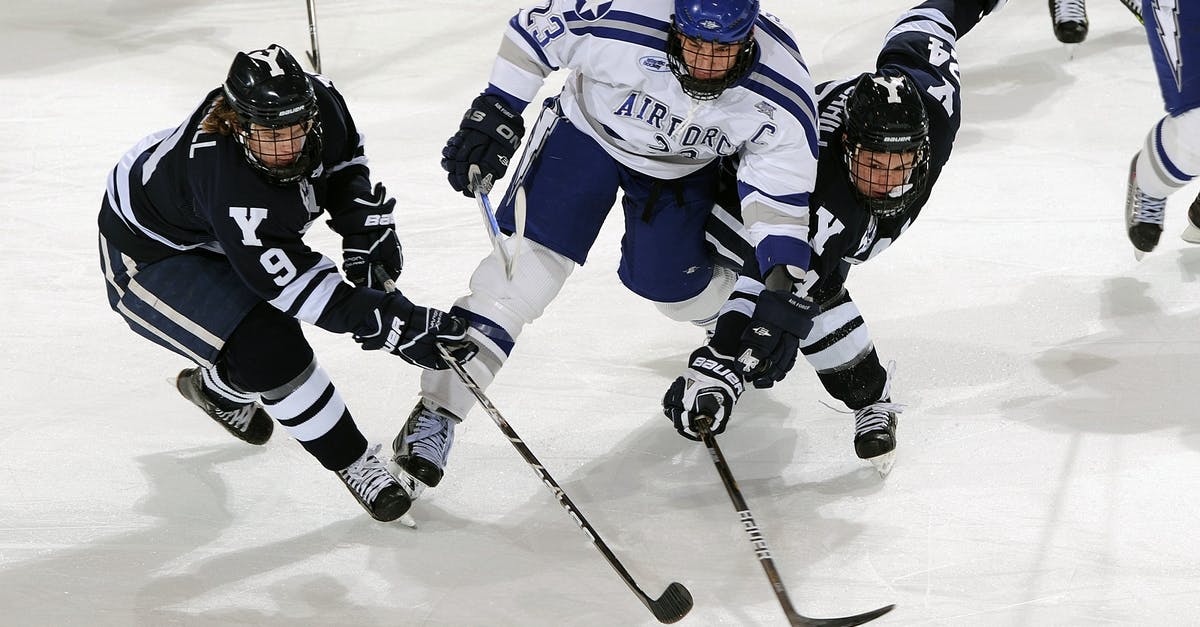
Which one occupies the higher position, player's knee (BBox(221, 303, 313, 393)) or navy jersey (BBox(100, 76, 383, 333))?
navy jersey (BBox(100, 76, 383, 333))

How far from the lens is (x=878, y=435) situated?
2592mm

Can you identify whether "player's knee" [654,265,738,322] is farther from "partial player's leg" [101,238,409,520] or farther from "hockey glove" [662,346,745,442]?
"partial player's leg" [101,238,409,520]

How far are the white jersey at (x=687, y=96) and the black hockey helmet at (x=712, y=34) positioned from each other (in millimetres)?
59

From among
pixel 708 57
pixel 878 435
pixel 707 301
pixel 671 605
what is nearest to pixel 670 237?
pixel 707 301

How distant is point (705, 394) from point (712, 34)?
0.66 m

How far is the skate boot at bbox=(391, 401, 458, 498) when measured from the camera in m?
2.51

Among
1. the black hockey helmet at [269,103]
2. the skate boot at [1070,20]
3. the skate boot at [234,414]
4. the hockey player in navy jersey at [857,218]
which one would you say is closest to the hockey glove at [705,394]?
the hockey player in navy jersey at [857,218]

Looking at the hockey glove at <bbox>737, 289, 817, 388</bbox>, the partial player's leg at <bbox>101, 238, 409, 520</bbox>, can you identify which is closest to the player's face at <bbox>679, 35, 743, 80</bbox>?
the hockey glove at <bbox>737, 289, 817, 388</bbox>

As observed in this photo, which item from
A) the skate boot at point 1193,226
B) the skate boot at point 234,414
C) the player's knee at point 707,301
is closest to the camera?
the skate boot at point 234,414

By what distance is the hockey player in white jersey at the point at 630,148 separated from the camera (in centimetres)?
241

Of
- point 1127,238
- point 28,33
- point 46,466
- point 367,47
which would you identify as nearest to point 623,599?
point 46,466

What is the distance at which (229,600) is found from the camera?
2283 mm

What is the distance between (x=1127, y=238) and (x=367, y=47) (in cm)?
307

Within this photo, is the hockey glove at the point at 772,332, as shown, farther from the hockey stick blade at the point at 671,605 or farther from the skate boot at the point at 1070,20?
the skate boot at the point at 1070,20
